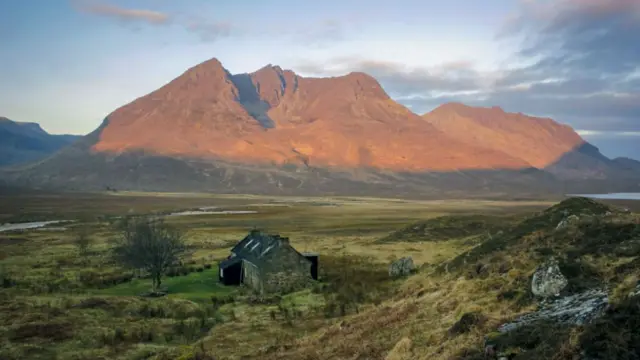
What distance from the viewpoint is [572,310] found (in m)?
13.9

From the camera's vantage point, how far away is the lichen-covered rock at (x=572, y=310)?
41.3 feet

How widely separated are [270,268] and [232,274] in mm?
4430

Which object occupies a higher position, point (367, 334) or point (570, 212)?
point (570, 212)

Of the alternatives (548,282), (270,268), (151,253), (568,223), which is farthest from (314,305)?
(548,282)

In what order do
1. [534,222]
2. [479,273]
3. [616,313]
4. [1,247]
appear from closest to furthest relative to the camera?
[616,313] → [479,273] → [534,222] → [1,247]

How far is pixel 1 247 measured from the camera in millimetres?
70562

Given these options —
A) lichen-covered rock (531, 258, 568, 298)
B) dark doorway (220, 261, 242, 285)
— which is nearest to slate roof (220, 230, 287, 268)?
dark doorway (220, 261, 242, 285)

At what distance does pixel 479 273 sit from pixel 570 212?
2166 cm

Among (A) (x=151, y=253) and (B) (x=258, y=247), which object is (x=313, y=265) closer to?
(B) (x=258, y=247)

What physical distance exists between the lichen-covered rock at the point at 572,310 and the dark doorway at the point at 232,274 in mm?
30765

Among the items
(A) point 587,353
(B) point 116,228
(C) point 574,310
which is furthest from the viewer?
(B) point 116,228

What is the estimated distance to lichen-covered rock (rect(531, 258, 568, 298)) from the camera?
16.3 metres

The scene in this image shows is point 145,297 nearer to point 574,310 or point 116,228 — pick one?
point 574,310

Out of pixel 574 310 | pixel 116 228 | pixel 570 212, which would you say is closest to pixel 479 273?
pixel 574 310
